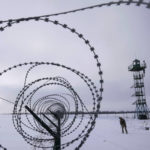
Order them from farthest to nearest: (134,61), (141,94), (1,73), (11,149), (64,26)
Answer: (134,61)
(141,94)
(11,149)
(1,73)
(64,26)

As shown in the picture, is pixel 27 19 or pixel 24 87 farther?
pixel 24 87

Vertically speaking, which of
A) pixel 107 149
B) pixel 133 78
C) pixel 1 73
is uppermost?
pixel 133 78

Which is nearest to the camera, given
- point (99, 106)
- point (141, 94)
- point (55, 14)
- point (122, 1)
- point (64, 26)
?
point (122, 1)

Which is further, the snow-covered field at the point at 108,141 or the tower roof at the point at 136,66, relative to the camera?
the tower roof at the point at 136,66

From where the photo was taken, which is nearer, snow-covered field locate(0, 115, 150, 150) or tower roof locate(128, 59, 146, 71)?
snow-covered field locate(0, 115, 150, 150)

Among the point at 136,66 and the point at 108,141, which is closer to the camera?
the point at 108,141

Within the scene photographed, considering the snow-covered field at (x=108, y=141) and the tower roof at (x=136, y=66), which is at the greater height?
the tower roof at (x=136, y=66)

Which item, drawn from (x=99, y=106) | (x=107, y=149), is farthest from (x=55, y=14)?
(x=107, y=149)

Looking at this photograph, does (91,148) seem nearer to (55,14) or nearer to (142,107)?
(55,14)

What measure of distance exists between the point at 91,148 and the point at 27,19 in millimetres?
10562

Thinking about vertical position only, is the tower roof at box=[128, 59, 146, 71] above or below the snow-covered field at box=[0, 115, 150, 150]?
above

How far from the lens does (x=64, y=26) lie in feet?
12.8

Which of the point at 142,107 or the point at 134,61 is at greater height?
the point at 134,61

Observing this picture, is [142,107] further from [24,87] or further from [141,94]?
[24,87]
